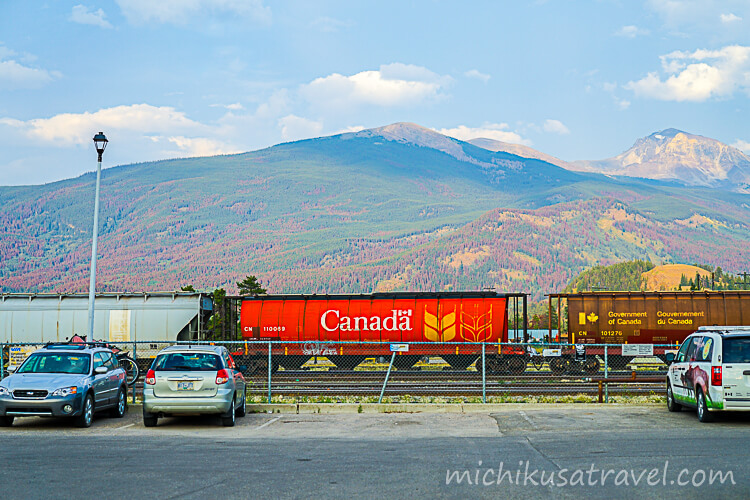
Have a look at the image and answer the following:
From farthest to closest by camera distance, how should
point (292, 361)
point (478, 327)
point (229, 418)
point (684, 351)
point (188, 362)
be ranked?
1. point (292, 361)
2. point (478, 327)
3. point (684, 351)
4. point (229, 418)
5. point (188, 362)

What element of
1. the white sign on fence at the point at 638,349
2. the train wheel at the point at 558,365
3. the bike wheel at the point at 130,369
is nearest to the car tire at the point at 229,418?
the bike wheel at the point at 130,369

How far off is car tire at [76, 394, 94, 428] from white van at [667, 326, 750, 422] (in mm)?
12074

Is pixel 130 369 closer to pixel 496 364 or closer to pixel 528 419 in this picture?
pixel 496 364

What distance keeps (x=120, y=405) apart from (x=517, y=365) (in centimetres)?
1602

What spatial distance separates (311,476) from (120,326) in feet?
91.7

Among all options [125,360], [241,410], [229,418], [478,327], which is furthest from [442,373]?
[229,418]

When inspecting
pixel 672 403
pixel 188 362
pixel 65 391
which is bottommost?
pixel 672 403

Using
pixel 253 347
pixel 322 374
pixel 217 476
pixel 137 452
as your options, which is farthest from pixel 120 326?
pixel 217 476

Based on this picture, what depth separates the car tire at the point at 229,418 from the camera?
50.9ft

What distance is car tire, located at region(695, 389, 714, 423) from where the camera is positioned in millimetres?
15031

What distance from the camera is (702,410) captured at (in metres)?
15.1

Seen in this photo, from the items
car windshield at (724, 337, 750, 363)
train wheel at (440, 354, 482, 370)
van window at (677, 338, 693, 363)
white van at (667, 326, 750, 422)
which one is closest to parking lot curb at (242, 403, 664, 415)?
van window at (677, 338, 693, 363)

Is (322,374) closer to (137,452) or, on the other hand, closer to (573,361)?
(573,361)

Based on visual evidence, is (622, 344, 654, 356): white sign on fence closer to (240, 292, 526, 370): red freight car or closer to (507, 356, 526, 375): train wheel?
(507, 356, 526, 375): train wheel
